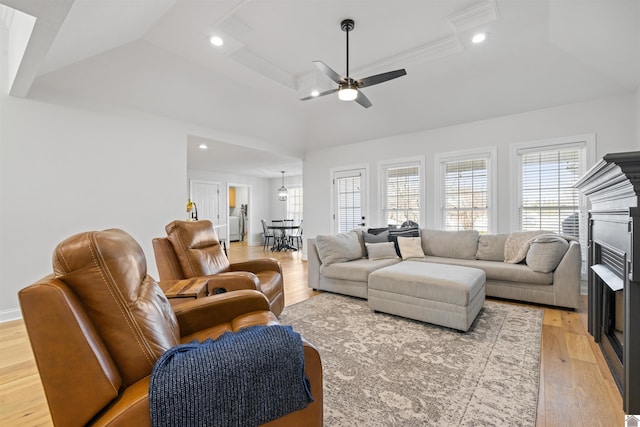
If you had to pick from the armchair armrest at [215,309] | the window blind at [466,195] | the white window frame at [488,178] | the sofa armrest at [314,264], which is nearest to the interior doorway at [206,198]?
the sofa armrest at [314,264]

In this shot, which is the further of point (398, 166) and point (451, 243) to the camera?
point (398, 166)

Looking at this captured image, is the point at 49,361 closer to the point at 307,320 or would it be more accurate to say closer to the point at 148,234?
the point at 307,320

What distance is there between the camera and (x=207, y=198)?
881 centimetres

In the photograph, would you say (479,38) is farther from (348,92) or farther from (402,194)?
(402,194)

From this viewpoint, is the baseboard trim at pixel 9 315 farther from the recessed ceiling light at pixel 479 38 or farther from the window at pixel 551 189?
the window at pixel 551 189

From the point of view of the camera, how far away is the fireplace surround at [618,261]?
146 cm

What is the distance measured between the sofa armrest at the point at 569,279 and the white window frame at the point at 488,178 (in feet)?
4.30

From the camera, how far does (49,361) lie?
35.2 inches

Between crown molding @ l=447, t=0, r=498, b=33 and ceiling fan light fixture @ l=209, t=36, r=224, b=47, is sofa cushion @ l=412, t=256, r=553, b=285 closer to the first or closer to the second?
crown molding @ l=447, t=0, r=498, b=33

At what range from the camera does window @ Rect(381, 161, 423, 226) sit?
547cm

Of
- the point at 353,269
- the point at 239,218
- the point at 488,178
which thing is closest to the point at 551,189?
the point at 488,178

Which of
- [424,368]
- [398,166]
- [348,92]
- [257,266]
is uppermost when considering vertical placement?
[348,92]

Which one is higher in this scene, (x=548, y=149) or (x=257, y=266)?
(x=548, y=149)

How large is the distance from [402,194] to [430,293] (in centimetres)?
308
